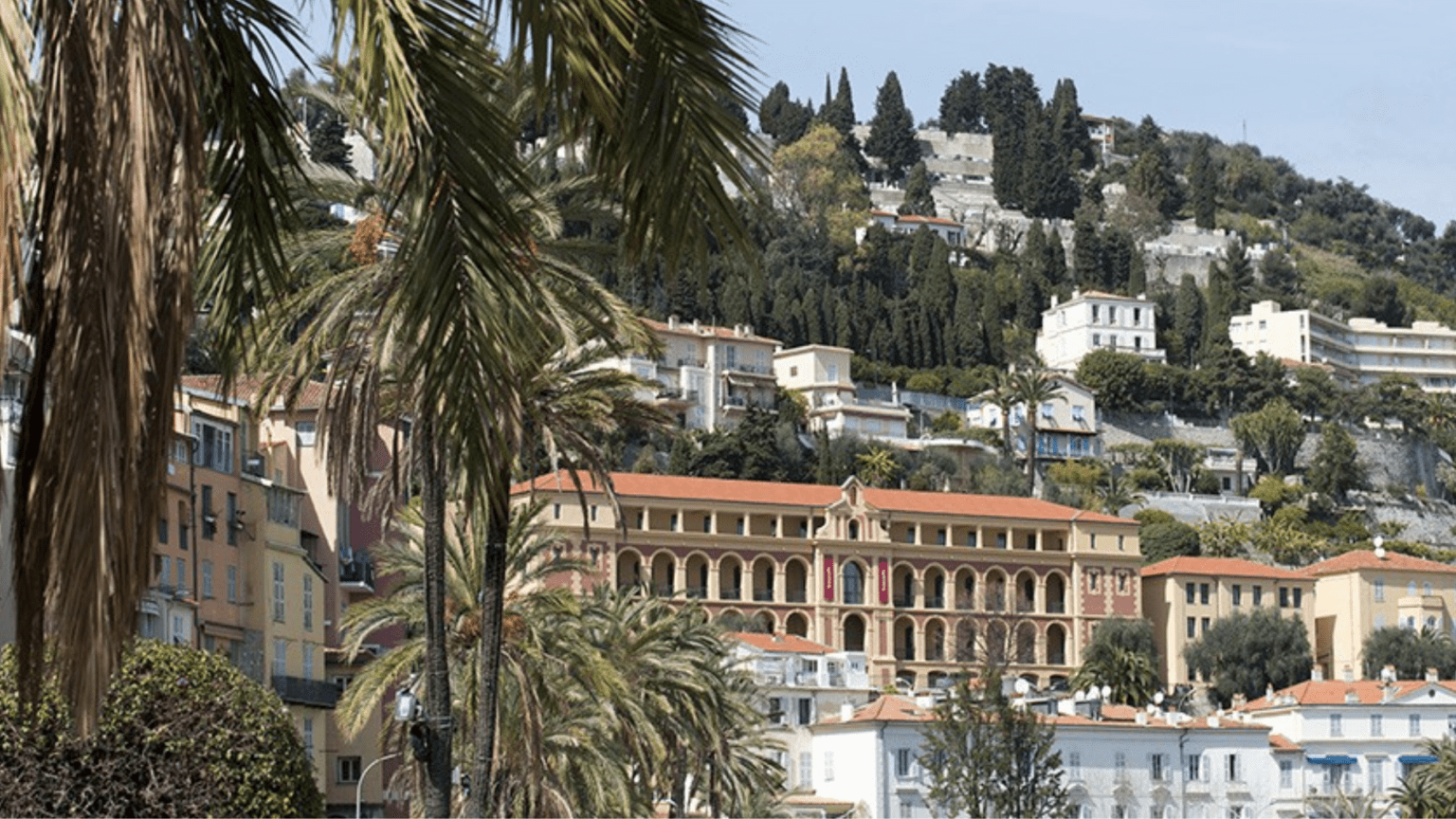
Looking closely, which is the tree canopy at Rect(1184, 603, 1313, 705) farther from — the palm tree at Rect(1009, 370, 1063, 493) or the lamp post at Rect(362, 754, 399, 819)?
the lamp post at Rect(362, 754, 399, 819)

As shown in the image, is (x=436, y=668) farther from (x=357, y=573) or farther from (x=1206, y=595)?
(x=1206, y=595)

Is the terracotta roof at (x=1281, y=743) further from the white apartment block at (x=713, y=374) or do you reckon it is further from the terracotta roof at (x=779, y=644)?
the white apartment block at (x=713, y=374)

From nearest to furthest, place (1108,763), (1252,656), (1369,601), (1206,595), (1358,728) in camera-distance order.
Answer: (1108,763) < (1358,728) < (1252,656) < (1206,595) < (1369,601)

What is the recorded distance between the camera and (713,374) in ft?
627

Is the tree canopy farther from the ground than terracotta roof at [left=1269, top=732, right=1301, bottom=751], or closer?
farther from the ground

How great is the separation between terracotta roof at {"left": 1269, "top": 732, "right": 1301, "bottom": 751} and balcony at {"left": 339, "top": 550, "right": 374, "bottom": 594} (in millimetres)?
51433

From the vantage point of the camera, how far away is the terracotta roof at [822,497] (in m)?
150

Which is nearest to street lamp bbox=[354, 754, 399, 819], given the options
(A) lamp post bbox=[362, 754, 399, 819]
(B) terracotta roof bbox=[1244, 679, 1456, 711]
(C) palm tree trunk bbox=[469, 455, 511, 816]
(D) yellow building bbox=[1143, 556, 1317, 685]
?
(A) lamp post bbox=[362, 754, 399, 819]

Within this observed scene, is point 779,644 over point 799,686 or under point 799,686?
over

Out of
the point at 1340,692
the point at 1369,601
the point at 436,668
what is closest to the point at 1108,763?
the point at 1340,692

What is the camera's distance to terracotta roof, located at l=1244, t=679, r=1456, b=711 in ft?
419

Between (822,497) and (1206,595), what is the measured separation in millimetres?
24593

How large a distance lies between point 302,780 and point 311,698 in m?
33.6

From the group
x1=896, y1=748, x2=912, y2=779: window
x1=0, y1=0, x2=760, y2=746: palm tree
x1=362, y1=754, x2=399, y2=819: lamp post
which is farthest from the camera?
x1=896, y1=748, x2=912, y2=779: window
